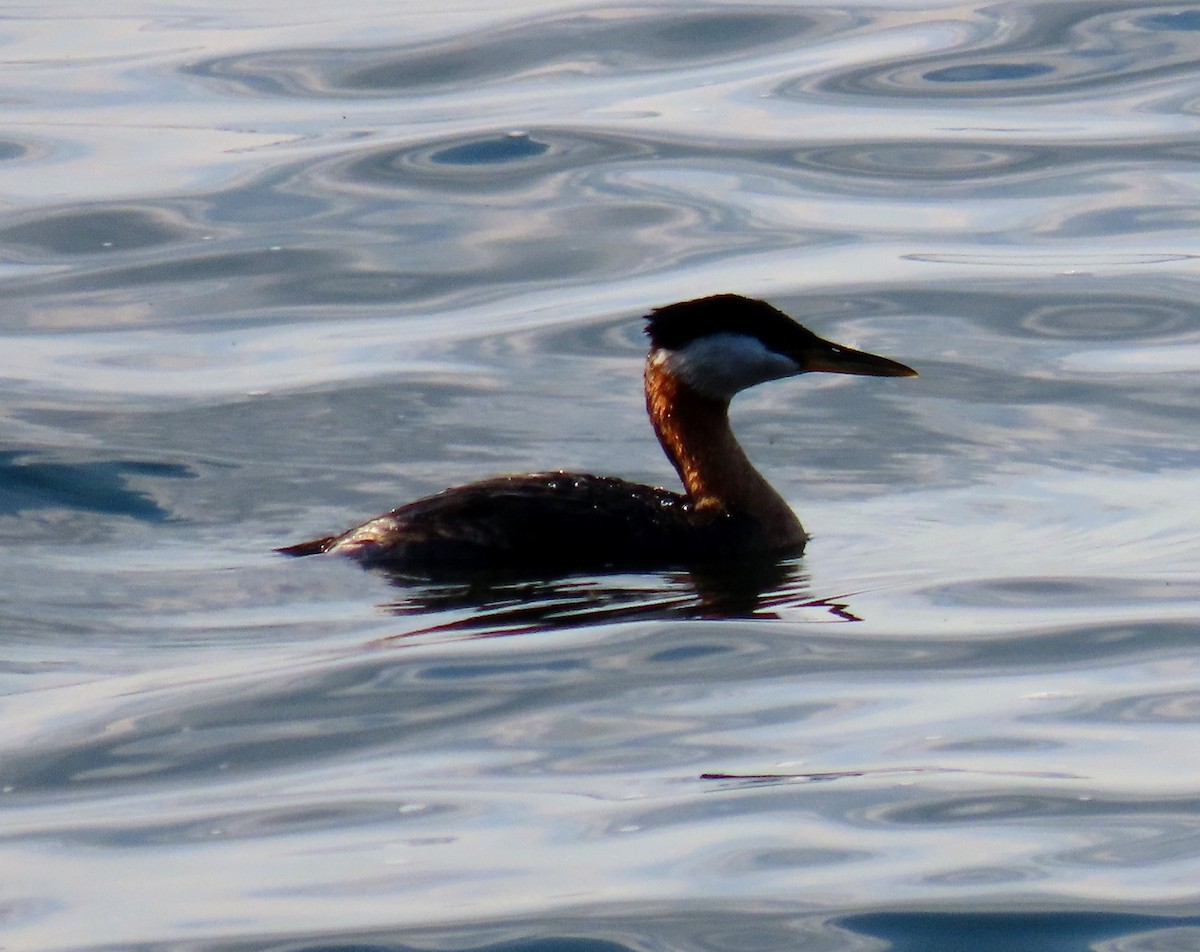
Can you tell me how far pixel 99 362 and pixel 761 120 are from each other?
6347 mm

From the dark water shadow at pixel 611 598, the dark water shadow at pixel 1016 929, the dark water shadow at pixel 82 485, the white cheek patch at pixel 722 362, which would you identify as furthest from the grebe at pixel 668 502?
the dark water shadow at pixel 1016 929

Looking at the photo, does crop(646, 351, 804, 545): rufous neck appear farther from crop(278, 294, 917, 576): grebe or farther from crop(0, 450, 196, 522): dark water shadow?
crop(0, 450, 196, 522): dark water shadow

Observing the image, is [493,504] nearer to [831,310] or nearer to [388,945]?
[388,945]

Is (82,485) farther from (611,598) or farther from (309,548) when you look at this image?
(611,598)

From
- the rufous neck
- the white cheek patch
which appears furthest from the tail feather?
the white cheek patch

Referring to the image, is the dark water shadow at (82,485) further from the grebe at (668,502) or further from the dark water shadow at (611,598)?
the dark water shadow at (611,598)

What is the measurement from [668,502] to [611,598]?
3.32 feet

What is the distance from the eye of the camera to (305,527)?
9969mm

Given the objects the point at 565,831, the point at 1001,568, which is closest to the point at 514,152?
the point at 1001,568

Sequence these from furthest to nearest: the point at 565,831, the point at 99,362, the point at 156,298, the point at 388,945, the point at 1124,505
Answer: the point at 156,298, the point at 99,362, the point at 1124,505, the point at 565,831, the point at 388,945

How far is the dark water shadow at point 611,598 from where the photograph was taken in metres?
8.21

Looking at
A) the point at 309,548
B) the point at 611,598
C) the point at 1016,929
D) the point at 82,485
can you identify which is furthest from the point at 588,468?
the point at 1016,929

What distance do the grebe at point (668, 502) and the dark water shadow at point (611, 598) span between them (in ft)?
0.42

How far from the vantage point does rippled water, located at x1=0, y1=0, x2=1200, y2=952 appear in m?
5.84
